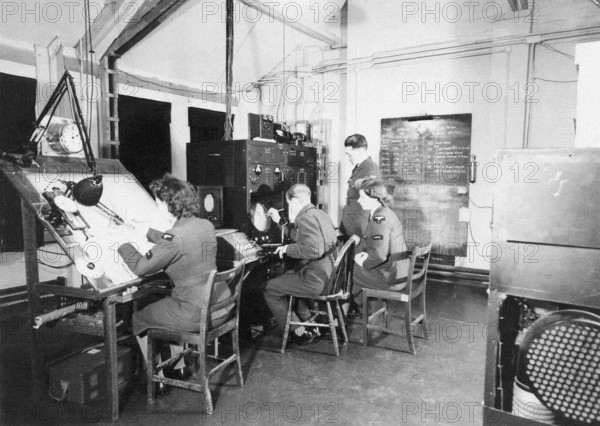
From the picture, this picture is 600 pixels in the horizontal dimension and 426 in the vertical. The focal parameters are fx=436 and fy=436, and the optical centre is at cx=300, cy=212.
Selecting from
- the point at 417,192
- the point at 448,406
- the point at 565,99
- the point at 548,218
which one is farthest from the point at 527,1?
the point at 548,218

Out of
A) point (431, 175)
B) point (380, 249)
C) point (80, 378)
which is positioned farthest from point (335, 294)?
point (431, 175)

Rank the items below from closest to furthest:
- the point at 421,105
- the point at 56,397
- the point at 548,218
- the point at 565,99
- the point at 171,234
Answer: the point at 548,218
the point at 171,234
the point at 56,397
the point at 565,99
the point at 421,105

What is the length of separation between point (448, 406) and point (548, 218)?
190 cm

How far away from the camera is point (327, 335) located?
3.71m

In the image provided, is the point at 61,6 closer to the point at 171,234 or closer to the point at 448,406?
the point at 171,234

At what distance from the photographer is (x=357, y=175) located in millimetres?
4043

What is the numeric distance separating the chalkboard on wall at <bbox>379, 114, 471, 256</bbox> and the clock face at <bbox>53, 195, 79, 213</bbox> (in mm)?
4109

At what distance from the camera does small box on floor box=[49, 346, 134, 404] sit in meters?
2.54

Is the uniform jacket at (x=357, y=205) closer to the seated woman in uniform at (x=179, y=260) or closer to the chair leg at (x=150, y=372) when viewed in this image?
the seated woman in uniform at (x=179, y=260)

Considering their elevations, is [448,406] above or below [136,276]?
below

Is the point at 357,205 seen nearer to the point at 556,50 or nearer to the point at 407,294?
the point at 407,294

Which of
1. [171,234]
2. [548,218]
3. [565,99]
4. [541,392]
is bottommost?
[541,392]

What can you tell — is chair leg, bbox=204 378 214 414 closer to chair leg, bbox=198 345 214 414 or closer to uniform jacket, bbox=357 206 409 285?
chair leg, bbox=198 345 214 414

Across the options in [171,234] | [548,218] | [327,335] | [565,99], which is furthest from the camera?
[565,99]
